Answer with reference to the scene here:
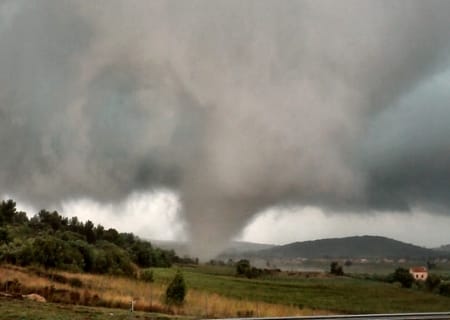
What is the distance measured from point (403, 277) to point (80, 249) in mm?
29409

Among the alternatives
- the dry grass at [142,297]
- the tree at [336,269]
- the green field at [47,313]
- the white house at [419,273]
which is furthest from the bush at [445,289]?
the green field at [47,313]

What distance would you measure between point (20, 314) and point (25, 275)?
1413 centimetres

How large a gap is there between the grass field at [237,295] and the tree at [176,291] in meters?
0.45

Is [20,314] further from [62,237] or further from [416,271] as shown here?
[416,271]

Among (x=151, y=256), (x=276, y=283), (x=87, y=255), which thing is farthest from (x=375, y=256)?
(x=87, y=255)

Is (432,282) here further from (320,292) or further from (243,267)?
(243,267)

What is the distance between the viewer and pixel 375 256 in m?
61.0

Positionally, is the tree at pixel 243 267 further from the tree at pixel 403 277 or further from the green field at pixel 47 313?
the green field at pixel 47 313

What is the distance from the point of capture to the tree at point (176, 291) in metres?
29.7

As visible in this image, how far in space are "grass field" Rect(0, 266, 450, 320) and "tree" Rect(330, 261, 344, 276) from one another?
200 centimetres

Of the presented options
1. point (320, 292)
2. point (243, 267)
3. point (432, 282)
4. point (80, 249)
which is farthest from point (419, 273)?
point (80, 249)

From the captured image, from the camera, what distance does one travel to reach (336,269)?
47000 millimetres

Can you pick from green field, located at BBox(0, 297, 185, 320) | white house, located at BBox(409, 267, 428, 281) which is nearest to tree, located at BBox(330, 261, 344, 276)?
white house, located at BBox(409, 267, 428, 281)

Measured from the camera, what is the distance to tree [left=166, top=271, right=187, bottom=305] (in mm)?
29686
